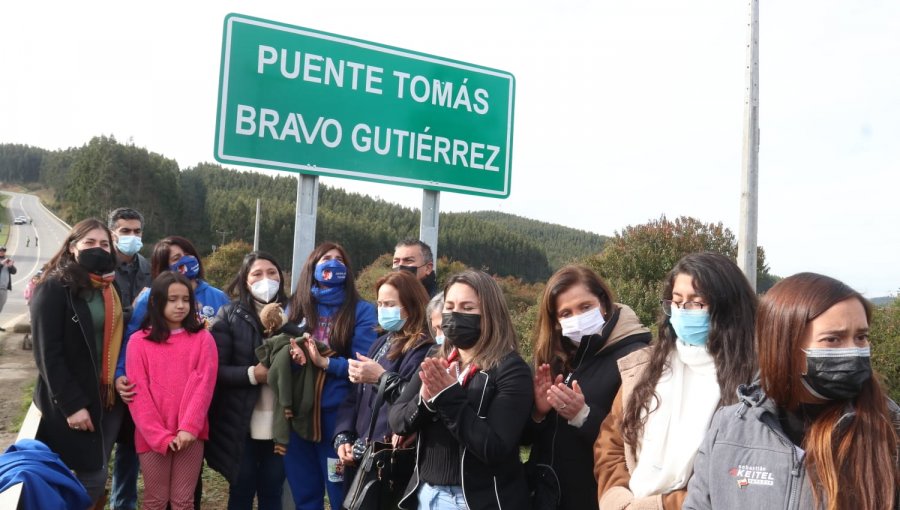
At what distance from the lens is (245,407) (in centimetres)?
388

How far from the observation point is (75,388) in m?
3.65

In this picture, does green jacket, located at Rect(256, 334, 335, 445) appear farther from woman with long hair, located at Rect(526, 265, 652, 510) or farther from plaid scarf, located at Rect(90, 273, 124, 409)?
woman with long hair, located at Rect(526, 265, 652, 510)

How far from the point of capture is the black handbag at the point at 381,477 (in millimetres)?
2994

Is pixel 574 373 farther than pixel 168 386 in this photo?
No

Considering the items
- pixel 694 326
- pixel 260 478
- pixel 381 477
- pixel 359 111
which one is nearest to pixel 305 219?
pixel 359 111

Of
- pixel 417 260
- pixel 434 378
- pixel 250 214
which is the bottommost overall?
pixel 434 378

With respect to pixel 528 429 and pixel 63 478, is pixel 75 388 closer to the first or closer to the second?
pixel 63 478

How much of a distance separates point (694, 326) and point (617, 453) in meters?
0.56

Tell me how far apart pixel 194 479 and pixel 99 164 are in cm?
6267

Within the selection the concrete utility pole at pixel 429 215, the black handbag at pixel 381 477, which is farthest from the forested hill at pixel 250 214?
the black handbag at pixel 381 477

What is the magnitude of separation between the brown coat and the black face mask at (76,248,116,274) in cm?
289

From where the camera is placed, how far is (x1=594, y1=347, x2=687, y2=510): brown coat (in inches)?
95.9

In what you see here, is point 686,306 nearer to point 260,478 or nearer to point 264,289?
point 264,289

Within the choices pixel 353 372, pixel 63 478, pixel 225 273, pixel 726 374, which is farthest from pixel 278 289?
pixel 225 273
